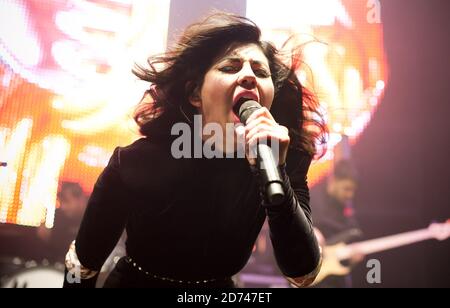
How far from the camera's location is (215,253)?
39.8 inches

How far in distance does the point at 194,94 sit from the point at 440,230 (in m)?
1.51

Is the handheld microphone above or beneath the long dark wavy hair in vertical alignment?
beneath

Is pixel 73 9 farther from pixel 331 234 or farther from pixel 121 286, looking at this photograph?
pixel 331 234

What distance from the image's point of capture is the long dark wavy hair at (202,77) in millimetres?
1105

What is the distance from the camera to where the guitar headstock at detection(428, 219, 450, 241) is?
1.94 meters

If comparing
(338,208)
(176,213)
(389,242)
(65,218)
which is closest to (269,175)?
(176,213)

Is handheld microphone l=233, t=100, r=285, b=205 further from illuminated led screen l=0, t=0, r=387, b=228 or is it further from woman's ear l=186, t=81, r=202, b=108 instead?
illuminated led screen l=0, t=0, r=387, b=228

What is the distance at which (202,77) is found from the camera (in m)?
1.09

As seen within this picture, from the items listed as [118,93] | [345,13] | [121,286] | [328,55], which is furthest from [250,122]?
[345,13]

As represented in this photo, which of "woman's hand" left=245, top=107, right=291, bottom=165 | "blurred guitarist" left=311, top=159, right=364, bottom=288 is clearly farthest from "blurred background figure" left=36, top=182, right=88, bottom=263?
"woman's hand" left=245, top=107, right=291, bottom=165

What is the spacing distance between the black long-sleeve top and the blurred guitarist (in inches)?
37.8

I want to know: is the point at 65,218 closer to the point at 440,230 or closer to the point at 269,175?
the point at 269,175

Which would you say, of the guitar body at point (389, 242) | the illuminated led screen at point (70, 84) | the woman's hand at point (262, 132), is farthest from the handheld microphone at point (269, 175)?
the guitar body at point (389, 242)

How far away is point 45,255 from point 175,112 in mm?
1038
